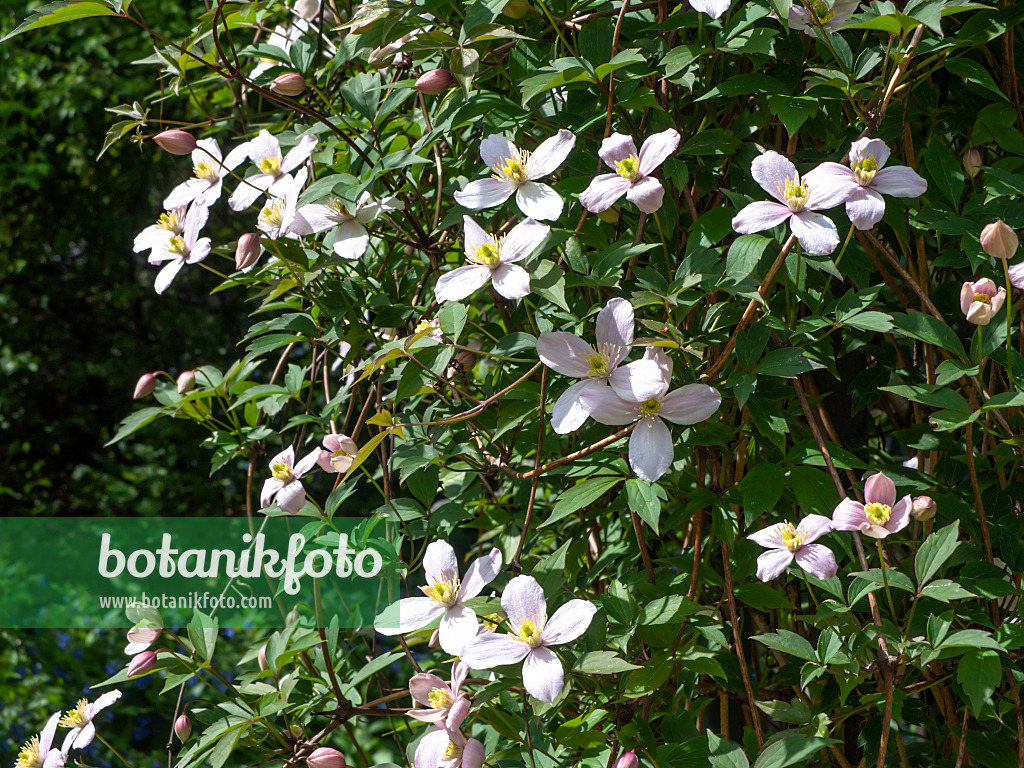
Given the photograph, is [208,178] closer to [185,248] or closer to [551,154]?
[185,248]

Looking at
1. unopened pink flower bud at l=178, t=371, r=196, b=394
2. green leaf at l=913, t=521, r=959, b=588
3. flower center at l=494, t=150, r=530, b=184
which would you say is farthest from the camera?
unopened pink flower bud at l=178, t=371, r=196, b=394

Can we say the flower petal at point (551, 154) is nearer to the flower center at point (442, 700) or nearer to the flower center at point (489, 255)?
the flower center at point (489, 255)

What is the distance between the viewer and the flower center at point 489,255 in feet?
2.26

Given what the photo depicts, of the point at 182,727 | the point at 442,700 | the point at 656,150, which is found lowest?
the point at 182,727

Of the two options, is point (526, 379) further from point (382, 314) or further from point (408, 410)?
point (408, 410)

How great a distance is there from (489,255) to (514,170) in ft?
0.26

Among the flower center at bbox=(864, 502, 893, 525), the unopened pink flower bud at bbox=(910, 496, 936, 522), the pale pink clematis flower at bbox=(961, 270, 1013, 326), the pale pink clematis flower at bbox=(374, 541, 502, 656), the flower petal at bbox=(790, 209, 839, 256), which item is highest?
the flower petal at bbox=(790, 209, 839, 256)

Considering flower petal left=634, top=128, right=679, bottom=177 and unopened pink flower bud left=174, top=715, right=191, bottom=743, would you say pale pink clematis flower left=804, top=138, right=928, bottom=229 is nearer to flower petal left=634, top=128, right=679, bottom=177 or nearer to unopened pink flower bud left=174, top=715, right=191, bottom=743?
flower petal left=634, top=128, right=679, bottom=177

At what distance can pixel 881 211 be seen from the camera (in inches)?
24.8

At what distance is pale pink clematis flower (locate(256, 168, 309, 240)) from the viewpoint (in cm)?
81

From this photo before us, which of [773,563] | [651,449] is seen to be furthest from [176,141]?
[773,563]

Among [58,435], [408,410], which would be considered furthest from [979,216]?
[58,435]

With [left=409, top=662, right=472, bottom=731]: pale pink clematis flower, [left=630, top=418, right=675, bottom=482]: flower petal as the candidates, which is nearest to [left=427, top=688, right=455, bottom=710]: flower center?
[left=409, top=662, right=472, bottom=731]: pale pink clematis flower

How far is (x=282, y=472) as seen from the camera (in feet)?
2.91
